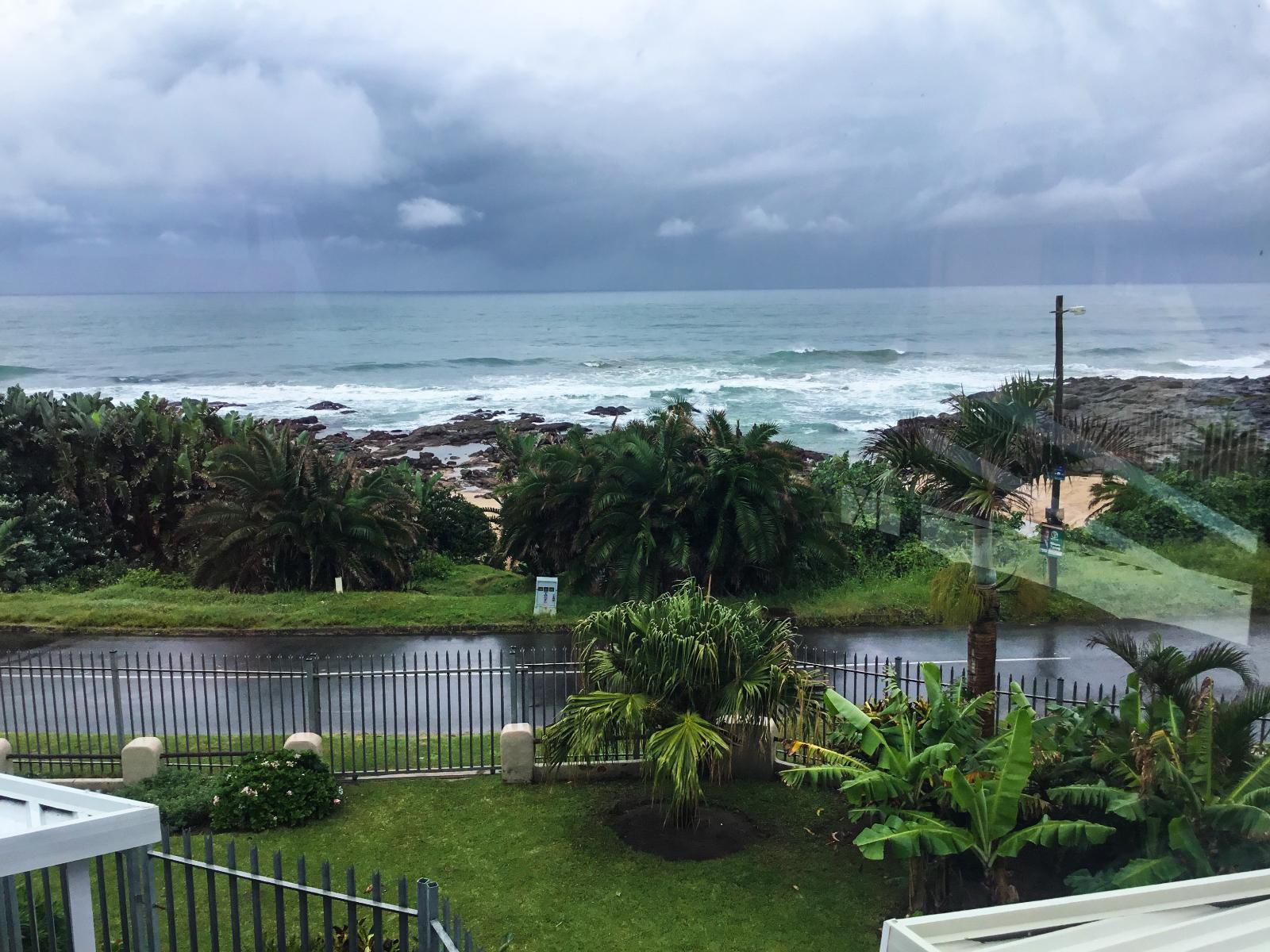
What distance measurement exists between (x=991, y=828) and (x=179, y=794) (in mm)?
7552

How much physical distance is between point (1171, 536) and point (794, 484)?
6.77 meters

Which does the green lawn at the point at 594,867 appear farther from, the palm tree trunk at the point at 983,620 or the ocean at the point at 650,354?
the ocean at the point at 650,354

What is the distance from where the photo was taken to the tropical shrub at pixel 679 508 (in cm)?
1909

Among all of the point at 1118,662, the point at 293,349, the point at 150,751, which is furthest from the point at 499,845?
the point at 293,349

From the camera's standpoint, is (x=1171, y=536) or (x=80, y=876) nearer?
(x=80, y=876)

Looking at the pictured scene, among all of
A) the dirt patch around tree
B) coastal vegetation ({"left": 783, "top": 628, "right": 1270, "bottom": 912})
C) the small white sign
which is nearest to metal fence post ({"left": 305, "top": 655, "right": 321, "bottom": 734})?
the dirt patch around tree

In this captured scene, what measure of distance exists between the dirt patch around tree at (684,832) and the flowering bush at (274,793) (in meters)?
2.86

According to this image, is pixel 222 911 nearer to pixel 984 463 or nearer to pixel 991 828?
pixel 991 828

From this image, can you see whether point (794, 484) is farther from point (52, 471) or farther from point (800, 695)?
point (52, 471)

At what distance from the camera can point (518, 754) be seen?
422 inches

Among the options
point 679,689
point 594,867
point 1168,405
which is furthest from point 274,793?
point 1168,405

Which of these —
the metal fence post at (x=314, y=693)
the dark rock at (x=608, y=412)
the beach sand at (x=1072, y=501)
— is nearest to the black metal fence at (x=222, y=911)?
the metal fence post at (x=314, y=693)

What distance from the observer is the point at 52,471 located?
79.0 feet

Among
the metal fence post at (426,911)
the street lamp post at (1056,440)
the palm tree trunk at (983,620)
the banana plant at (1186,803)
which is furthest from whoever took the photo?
the street lamp post at (1056,440)
